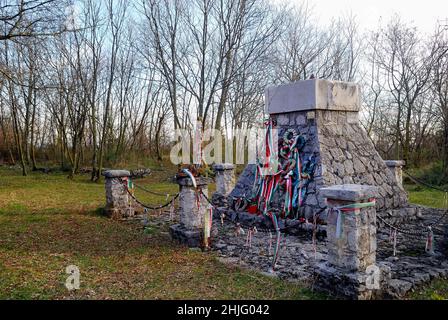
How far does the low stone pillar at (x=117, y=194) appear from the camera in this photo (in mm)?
8703

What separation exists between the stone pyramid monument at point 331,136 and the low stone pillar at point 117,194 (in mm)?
2890

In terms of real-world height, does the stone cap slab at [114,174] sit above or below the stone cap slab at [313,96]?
below

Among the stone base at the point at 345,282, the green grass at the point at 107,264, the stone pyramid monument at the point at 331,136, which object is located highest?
the stone pyramid monument at the point at 331,136

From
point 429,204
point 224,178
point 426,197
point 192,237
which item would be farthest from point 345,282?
point 426,197

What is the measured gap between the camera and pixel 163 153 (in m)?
26.4

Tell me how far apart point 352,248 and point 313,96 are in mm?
4151

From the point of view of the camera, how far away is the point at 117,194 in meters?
8.85

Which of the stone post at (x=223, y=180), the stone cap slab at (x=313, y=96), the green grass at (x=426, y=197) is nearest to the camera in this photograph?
the stone cap slab at (x=313, y=96)

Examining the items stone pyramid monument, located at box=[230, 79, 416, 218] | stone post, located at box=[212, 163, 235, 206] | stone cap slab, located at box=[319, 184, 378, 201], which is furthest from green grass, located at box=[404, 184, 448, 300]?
stone post, located at box=[212, 163, 235, 206]

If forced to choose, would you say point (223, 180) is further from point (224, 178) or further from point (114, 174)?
point (114, 174)

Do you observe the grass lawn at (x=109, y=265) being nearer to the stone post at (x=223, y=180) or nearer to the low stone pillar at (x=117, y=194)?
the low stone pillar at (x=117, y=194)

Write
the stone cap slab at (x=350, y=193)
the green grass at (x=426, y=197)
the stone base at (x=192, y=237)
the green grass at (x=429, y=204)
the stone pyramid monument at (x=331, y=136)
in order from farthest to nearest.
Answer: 1. the green grass at (x=426, y=197)
2. the stone pyramid monument at (x=331, y=136)
3. the stone base at (x=192, y=237)
4. the green grass at (x=429, y=204)
5. the stone cap slab at (x=350, y=193)

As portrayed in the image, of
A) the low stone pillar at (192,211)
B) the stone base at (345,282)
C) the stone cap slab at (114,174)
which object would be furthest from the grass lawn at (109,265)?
the stone cap slab at (114,174)

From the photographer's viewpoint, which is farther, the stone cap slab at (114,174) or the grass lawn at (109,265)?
the stone cap slab at (114,174)
